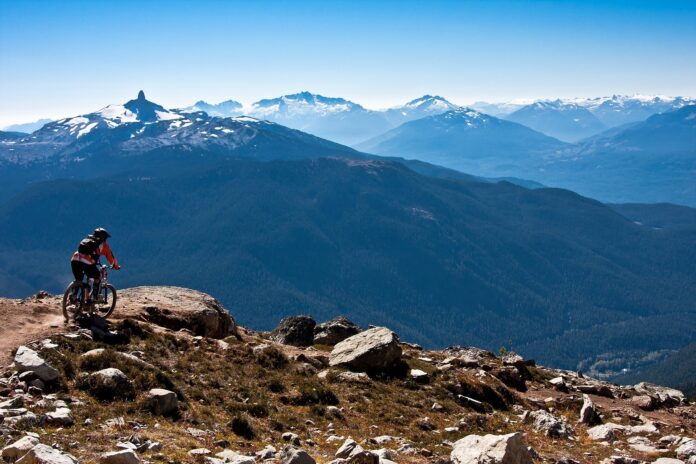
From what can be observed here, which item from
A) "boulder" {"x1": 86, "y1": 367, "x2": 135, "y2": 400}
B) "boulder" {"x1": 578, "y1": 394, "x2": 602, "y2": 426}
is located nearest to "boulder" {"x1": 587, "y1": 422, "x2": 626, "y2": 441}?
"boulder" {"x1": 578, "y1": 394, "x2": 602, "y2": 426}

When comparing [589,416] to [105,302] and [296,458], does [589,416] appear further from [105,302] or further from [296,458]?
[105,302]

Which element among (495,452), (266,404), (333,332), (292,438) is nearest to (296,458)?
(292,438)

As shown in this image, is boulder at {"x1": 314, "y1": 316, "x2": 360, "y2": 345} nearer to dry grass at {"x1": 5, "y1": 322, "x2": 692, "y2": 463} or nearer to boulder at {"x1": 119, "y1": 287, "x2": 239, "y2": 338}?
boulder at {"x1": 119, "y1": 287, "x2": 239, "y2": 338}

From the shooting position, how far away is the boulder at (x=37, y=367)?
21266 mm

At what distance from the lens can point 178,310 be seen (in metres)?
37.2

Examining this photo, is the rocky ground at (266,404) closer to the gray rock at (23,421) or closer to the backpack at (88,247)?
the gray rock at (23,421)

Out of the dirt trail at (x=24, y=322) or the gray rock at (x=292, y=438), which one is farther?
the dirt trail at (x=24, y=322)

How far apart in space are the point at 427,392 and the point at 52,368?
18222mm

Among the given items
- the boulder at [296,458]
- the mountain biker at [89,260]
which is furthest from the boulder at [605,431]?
the mountain biker at [89,260]

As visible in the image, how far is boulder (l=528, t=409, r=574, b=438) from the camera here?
91.9 ft

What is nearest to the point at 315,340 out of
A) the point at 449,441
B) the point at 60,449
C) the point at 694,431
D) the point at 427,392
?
the point at 427,392

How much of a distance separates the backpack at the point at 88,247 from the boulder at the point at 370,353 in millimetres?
14033

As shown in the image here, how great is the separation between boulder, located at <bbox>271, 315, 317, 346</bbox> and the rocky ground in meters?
6.29

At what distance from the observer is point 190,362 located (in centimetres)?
2756
